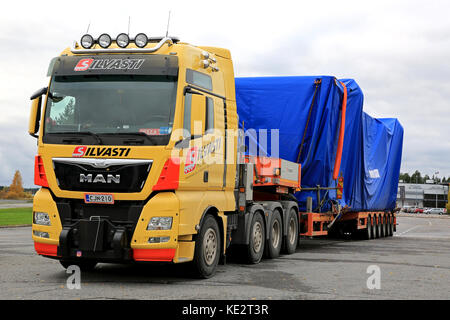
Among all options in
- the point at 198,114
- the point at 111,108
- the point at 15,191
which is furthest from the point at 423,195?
the point at 111,108

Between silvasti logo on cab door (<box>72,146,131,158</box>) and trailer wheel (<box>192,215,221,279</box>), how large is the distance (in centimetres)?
182

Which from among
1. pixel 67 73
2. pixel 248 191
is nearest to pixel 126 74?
pixel 67 73

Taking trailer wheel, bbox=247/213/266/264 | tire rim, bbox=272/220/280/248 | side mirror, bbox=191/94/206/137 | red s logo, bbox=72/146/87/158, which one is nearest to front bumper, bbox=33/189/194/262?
red s logo, bbox=72/146/87/158

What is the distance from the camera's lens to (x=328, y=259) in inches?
541

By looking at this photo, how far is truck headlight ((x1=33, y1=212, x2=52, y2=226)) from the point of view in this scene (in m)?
9.31

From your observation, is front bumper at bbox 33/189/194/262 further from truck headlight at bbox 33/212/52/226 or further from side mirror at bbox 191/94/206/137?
side mirror at bbox 191/94/206/137

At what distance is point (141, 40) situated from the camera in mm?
9758

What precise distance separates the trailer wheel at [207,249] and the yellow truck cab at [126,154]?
0.7 inches

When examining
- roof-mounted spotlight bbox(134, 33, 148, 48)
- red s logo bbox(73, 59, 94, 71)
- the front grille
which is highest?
roof-mounted spotlight bbox(134, 33, 148, 48)

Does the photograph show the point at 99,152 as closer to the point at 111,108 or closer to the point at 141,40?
the point at 111,108

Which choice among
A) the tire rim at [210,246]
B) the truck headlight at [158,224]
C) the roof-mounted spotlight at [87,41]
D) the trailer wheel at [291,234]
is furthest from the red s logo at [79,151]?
the trailer wheel at [291,234]

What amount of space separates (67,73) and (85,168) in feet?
5.17

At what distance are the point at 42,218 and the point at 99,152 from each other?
4.62 ft
